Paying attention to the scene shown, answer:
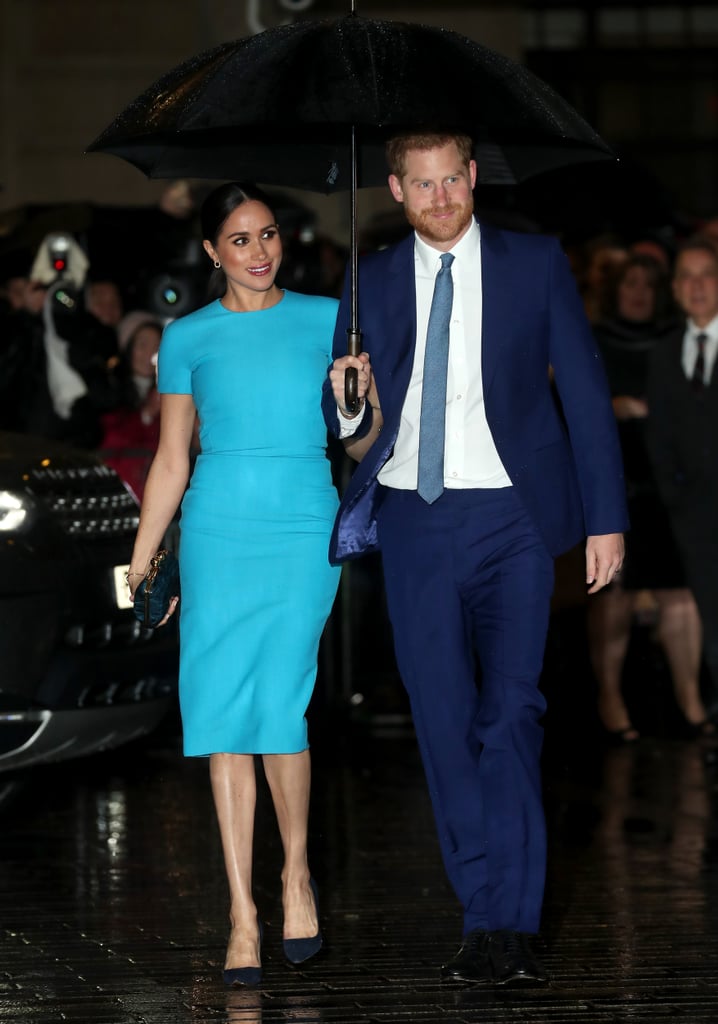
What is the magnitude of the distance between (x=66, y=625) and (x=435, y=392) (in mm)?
1749

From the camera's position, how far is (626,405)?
35.9 feet

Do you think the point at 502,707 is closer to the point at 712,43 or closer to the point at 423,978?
the point at 423,978

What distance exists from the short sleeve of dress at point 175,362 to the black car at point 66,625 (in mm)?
1059

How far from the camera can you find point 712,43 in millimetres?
26250

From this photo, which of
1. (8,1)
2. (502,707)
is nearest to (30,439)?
(502,707)

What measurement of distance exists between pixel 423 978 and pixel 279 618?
1033 millimetres

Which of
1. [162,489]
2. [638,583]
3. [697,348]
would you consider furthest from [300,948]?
[638,583]

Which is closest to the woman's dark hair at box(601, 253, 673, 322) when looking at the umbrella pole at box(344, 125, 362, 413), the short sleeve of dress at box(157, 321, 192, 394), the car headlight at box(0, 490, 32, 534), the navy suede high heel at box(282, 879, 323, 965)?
the car headlight at box(0, 490, 32, 534)

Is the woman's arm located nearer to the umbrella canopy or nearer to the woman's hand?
the woman's hand

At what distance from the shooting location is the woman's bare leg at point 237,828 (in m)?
5.83

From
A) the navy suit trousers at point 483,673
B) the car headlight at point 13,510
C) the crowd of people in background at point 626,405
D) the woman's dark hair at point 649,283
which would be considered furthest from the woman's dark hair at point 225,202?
the woman's dark hair at point 649,283

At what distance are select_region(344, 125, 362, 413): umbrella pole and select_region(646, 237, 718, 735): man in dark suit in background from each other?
14.5 feet

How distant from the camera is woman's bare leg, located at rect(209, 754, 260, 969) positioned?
5828 millimetres

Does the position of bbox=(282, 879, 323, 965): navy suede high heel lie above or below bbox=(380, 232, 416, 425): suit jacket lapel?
below
